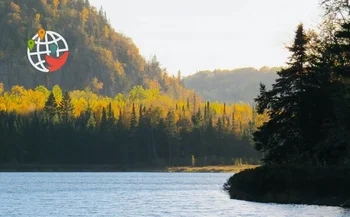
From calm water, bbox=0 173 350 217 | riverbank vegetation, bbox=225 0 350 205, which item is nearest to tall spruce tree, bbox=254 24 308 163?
riverbank vegetation, bbox=225 0 350 205

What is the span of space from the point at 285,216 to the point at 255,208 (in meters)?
7.66

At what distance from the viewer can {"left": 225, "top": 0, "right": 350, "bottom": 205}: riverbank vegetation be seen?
246ft

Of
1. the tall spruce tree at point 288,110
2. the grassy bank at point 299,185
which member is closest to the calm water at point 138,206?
the grassy bank at point 299,185

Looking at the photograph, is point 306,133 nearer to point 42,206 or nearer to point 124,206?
point 124,206

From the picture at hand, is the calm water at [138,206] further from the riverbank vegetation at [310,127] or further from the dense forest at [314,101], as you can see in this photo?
the dense forest at [314,101]

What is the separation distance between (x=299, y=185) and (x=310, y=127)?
11909 mm

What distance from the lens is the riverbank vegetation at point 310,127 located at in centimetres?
7512

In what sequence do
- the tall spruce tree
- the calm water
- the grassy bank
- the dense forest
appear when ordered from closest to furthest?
the calm water
the grassy bank
the dense forest
the tall spruce tree

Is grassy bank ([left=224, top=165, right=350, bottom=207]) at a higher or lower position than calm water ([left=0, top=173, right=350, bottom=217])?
higher

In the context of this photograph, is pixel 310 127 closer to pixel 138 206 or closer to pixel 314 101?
pixel 314 101

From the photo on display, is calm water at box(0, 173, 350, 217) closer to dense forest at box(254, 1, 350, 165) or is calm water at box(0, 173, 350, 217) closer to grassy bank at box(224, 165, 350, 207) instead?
grassy bank at box(224, 165, 350, 207)

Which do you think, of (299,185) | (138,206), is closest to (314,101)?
(299,185)

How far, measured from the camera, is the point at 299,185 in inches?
3009

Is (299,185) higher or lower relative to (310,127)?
lower
